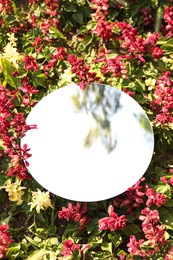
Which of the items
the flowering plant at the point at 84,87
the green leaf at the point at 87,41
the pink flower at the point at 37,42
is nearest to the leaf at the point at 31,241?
the flowering plant at the point at 84,87

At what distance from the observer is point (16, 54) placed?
3.28 m

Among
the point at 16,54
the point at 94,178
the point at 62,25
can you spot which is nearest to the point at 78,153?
the point at 94,178

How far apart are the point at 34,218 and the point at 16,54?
1.29m

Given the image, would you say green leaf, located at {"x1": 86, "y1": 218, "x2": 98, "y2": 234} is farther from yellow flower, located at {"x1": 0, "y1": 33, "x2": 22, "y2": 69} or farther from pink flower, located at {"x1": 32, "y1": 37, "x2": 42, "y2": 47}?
pink flower, located at {"x1": 32, "y1": 37, "x2": 42, "y2": 47}

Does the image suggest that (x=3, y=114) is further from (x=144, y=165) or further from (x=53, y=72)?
(x=144, y=165)

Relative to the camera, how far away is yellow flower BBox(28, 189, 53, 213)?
102 inches

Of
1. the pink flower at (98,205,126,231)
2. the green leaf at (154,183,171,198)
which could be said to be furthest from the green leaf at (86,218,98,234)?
the green leaf at (154,183,171,198)

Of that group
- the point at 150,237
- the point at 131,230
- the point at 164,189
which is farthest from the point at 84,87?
the point at 150,237

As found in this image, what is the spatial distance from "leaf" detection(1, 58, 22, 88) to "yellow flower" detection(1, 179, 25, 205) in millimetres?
838

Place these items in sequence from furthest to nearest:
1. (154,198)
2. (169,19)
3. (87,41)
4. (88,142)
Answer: (87,41) → (169,19) → (88,142) → (154,198)

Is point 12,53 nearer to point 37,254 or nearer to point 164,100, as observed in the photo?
point 164,100

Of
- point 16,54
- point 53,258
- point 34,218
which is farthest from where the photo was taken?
point 16,54

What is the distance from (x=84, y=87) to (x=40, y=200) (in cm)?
88

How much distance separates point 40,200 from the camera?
259cm
